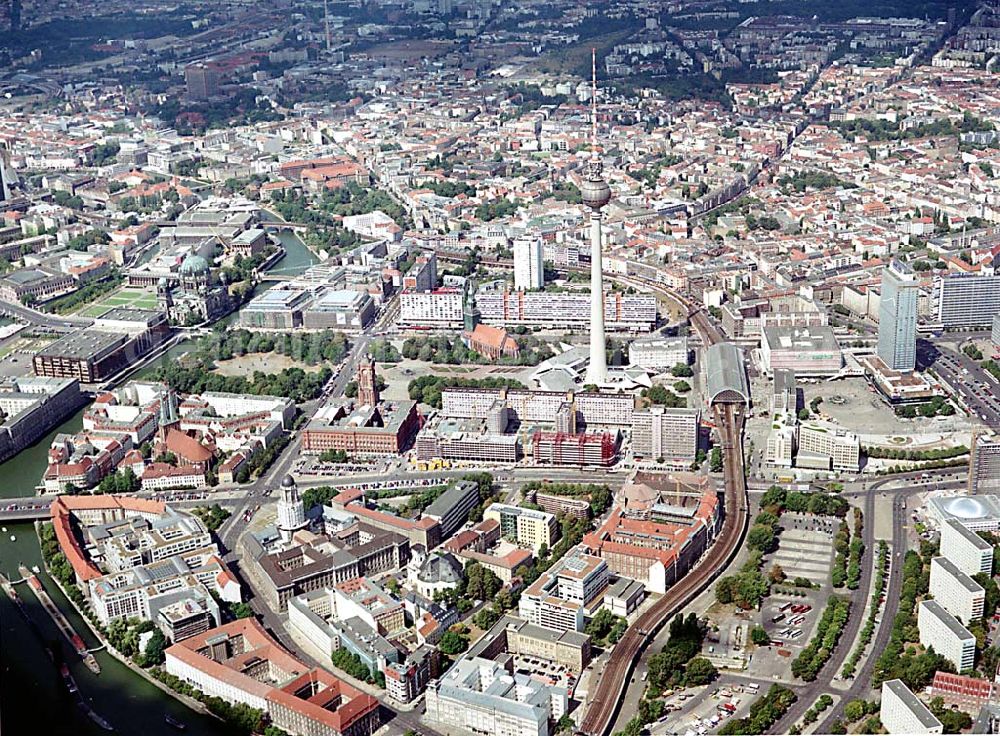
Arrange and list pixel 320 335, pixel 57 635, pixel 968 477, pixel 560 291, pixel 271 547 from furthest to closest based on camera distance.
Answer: pixel 560 291 → pixel 320 335 → pixel 968 477 → pixel 271 547 → pixel 57 635

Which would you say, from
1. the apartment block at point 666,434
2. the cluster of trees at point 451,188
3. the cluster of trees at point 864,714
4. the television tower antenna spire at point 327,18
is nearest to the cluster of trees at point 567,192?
the cluster of trees at point 451,188

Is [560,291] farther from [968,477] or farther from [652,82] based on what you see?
[652,82]

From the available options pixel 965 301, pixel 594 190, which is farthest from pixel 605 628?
pixel 965 301

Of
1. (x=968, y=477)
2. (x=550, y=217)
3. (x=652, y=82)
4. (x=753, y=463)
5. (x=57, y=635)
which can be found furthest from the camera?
(x=652, y=82)

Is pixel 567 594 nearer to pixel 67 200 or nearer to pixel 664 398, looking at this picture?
pixel 664 398

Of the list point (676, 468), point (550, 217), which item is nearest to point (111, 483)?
point (676, 468)

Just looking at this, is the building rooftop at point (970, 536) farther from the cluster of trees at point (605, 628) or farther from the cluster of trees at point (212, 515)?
the cluster of trees at point (212, 515)
